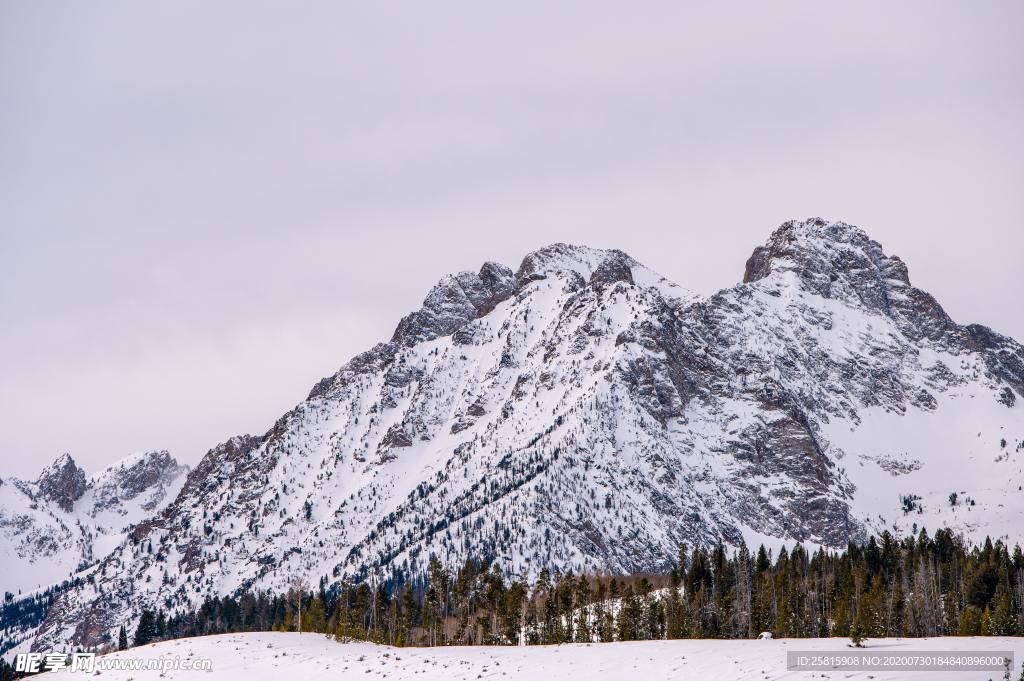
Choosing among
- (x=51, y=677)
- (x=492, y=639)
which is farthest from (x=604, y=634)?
(x=51, y=677)

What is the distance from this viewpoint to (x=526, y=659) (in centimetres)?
10219

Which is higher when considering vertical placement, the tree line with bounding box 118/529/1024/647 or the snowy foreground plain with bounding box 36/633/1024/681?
the tree line with bounding box 118/529/1024/647

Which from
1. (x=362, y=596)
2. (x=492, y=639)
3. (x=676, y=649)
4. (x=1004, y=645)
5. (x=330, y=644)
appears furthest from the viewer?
(x=362, y=596)

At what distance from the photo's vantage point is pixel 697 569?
618 feet

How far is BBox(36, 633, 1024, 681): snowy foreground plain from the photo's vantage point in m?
84.6

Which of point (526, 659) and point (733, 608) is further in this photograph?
point (733, 608)

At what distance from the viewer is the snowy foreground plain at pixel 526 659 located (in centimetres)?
8456

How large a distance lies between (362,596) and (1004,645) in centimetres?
9952

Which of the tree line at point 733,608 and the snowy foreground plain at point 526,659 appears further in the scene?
the tree line at point 733,608

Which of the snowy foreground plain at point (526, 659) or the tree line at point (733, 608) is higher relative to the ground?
the tree line at point (733, 608)

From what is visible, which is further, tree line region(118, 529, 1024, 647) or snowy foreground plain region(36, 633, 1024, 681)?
tree line region(118, 529, 1024, 647)

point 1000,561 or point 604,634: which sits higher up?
point 1000,561

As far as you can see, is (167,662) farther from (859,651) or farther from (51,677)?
(859,651)

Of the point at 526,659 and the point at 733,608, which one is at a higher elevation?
the point at 733,608
